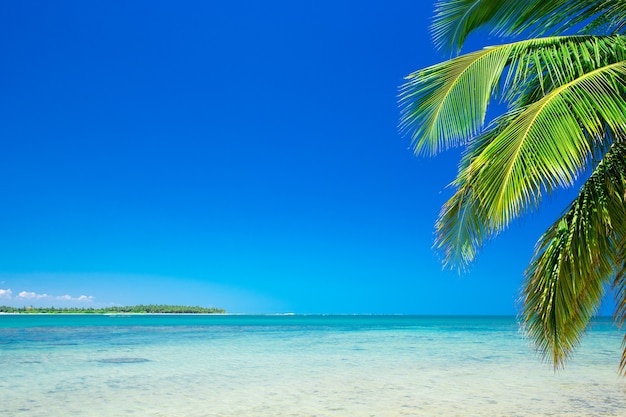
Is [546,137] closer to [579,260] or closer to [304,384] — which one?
[579,260]

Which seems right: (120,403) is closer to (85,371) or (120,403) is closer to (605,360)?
(85,371)

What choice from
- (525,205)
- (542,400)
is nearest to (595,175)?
(525,205)

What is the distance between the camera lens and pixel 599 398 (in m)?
8.01

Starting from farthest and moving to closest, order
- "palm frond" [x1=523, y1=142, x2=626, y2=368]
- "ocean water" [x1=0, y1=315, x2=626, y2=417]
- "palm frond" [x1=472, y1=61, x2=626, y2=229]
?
"ocean water" [x1=0, y1=315, x2=626, y2=417] → "palm frond" [x1=523, y1=142, x2=626, y2=368] → "palm frond" [x1=472, y1=61, x2=626, y2=229]

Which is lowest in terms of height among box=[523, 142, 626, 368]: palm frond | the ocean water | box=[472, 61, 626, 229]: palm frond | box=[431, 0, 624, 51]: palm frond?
the ocean water

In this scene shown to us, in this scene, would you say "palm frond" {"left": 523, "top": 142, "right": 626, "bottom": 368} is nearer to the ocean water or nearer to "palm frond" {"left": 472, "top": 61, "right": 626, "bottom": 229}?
"palm frond" {"left": 472, "top": 61, "right": 626, "bottom": 229}

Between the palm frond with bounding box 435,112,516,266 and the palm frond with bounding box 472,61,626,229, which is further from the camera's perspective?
the palm frond with bounding box 435,112,516,266

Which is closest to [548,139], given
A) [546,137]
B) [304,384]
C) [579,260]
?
[546,137]

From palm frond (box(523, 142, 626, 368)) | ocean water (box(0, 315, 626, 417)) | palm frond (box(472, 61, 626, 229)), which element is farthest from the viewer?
ocean water (box(0, 315, 626, 417))

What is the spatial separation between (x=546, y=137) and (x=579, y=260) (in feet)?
3.48

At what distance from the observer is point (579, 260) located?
3389 mm

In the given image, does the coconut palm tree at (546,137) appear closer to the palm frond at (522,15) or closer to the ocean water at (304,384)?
the palm frond at (522,15)

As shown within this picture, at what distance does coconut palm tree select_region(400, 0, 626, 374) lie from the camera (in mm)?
2807

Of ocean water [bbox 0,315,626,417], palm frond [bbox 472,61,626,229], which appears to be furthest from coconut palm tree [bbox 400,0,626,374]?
ocean water [bbox 0,315,626,417]
